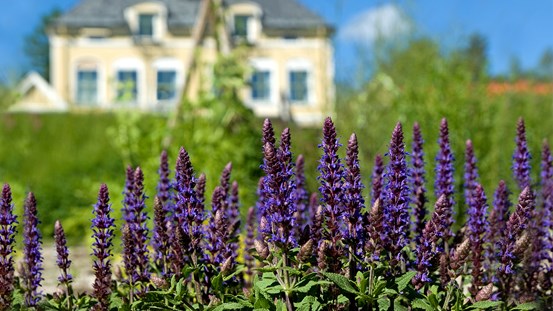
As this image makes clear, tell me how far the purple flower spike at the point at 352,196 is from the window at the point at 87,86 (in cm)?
3094

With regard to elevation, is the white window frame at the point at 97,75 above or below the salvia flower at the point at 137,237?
above

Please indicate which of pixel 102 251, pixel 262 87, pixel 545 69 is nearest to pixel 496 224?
pixel 102 251

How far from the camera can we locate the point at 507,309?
307cm

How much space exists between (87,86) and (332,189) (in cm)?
3132

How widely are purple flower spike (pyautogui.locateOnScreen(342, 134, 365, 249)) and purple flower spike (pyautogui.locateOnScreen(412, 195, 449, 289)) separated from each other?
0.30m

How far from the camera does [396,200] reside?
9.24ft

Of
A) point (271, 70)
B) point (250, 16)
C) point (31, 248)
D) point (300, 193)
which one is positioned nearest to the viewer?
point (31, 248)

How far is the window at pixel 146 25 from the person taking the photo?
33.2 metres

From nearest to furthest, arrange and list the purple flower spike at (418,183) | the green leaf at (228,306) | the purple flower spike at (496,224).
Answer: the green leaf at (228,306) < the purple flower spike at (418,183) < the purple flower spike at (496,224)

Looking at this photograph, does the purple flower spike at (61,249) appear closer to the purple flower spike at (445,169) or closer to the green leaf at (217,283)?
the green leaf at (217,283)

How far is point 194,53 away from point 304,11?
23.5 meters

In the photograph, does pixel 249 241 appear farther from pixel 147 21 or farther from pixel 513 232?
pixel 147 21

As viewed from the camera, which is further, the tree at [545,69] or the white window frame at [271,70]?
the white window frame at [271,70]

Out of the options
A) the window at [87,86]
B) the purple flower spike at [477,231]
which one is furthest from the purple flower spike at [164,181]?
the window at [87,86]
